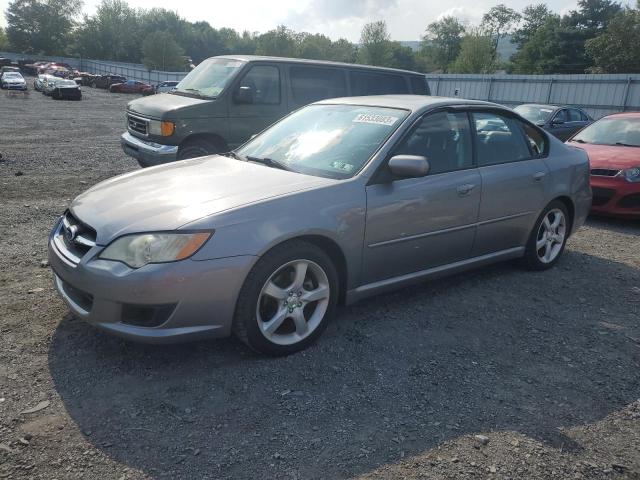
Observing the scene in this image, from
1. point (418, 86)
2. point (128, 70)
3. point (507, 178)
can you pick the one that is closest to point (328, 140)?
point (507, 178)

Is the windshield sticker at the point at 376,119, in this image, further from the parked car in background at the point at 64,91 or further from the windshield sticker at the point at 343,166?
the parked car in background at the point at 64,91

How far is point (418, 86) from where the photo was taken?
9.33m

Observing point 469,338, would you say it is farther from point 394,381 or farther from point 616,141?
point 616,141

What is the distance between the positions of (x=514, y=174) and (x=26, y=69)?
225ft

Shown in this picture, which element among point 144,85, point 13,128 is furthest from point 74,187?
point 144,85

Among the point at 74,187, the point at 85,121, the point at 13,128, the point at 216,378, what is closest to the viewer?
the point at 216,378

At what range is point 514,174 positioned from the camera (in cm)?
482

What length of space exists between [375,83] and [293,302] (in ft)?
20.0

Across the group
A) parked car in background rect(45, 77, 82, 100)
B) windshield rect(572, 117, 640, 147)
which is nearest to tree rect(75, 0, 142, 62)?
parked car in background rect(45, 77, 82, 100)

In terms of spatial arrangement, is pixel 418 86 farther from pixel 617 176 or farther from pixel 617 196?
pixel 617 196

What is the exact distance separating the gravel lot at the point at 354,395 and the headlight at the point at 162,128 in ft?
10.0

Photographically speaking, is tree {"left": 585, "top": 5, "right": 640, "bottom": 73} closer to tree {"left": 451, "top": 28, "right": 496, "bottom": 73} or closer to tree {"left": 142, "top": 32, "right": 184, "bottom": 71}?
tree {"left": 451, "top": 28, "right": 496, "bottom": 73}

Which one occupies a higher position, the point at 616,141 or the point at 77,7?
the point at 77,7

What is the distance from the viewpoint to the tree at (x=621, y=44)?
38469 mm
